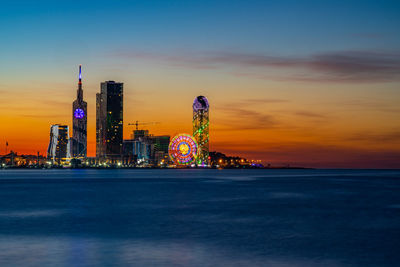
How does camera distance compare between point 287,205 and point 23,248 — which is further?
point 287,205

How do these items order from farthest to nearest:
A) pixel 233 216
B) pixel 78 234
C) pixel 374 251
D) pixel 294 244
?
1. pixel 233 216
2. pixel 78 234
3. pixel 294 244
4. pixel 374 251

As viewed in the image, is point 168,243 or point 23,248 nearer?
point 23,248

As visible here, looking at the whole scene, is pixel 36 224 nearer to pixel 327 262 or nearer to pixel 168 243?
pixel 168 243

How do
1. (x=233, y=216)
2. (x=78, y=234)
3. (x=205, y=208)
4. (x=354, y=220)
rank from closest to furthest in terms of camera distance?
(x=78, y=234) < (x=354, y=220) < (x=233, y=216) < (x=205, y=208)

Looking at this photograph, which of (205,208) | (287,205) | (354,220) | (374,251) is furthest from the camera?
(287,205)

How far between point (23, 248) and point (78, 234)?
239 inches

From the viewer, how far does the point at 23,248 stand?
2948 centimetres

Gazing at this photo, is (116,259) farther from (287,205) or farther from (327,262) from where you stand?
(287,205)

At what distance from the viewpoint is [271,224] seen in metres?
42.0

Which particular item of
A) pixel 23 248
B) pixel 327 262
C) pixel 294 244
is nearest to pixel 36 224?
pixel 23 248

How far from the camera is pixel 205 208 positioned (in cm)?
5638

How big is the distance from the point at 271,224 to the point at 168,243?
12.9 metres

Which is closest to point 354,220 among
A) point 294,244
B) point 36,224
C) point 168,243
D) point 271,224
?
point 271,224

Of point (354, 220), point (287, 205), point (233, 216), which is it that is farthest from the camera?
point (287, 205)
